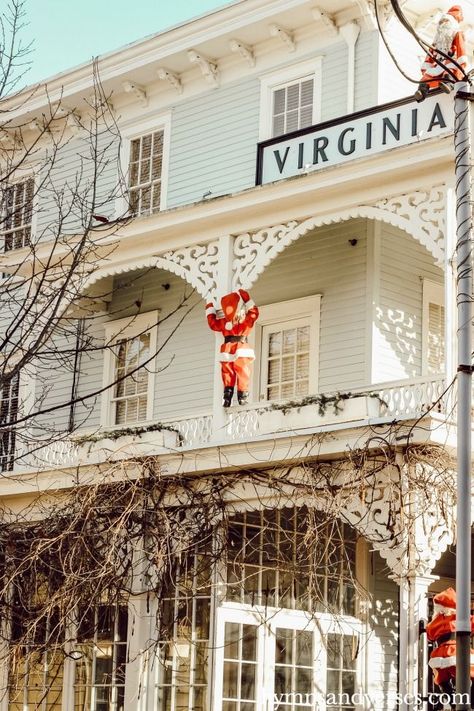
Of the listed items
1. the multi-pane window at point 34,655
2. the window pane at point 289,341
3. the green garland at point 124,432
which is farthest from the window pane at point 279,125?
the multi-pane window at point 34,655

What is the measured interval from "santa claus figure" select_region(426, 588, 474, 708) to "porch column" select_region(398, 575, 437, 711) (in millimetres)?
228

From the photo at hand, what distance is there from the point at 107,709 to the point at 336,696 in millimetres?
2976

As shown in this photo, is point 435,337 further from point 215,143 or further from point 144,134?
point 144,134

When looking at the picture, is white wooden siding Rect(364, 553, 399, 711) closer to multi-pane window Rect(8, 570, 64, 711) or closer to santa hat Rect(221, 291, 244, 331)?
santa hat Rect(221, 291, 244, 331)

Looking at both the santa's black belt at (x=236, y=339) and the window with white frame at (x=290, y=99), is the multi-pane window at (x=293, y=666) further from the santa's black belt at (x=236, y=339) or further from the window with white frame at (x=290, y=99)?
the window with white frame at (x=290, y=99)

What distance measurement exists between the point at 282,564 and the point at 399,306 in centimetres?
395

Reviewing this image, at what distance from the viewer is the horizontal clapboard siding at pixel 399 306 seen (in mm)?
16719

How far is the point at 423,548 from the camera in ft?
42.1

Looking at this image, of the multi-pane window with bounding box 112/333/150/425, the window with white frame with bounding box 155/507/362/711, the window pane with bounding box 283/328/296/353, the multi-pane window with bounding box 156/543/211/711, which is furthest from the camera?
the multi-pane window with bounding box 112/333/150/425

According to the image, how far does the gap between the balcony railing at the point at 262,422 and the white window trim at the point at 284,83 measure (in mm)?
4926

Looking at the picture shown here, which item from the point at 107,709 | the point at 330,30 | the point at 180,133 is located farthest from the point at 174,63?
the point at 107,709

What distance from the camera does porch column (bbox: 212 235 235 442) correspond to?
15.2 meters

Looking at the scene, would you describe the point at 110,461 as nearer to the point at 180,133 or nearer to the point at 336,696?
the point at 336,696

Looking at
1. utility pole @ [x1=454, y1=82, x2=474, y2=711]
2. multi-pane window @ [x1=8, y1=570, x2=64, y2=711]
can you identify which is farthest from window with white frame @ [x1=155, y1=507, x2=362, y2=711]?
utility pole @ [x1=454, y1=82, x2=474, y2=711]
